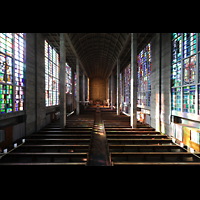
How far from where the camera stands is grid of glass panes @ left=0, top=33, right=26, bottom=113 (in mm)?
6534

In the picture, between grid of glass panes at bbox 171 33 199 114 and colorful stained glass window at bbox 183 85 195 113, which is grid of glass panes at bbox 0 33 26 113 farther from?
colorful stained glass window at bbox 183 85 195 113

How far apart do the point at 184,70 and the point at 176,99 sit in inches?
84.3

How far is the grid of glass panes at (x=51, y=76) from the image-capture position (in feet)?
39.2

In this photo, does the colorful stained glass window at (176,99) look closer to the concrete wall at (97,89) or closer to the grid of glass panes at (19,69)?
the grid of glass panes at (19,69)

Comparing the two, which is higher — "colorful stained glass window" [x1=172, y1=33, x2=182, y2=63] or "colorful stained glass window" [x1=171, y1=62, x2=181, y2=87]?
"colorful stained glass window" [x1=172, y1=33, x2=182, y2=63]

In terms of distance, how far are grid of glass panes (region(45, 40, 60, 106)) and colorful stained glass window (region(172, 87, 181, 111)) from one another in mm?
12390

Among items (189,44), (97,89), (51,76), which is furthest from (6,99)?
(97,89)

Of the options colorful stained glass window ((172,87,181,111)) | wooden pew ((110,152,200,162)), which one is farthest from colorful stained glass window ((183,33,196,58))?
wooden pew ((110,152,200,162))

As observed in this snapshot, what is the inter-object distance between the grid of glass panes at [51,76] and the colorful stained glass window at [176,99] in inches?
488

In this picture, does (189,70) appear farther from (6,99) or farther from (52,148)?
(6,99)

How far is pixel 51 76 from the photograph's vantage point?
1294 cm
